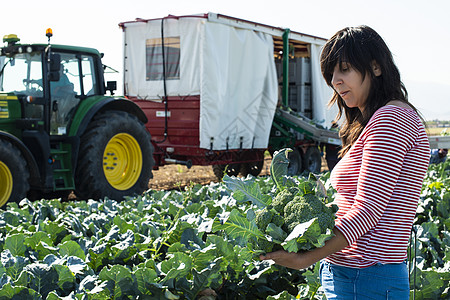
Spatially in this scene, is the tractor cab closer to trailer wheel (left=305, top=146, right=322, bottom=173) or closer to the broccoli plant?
the broccoli plant

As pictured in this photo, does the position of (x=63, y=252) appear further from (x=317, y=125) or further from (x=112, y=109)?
(x=317, y=125)

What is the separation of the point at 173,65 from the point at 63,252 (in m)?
7.63

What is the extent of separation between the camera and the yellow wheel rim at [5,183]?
655cm

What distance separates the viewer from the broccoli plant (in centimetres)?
167

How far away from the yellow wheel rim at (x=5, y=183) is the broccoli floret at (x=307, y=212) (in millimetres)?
5629

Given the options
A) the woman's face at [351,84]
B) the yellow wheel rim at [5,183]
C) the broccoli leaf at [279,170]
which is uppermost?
the woman's face at [351,84]

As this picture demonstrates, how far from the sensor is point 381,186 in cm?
168

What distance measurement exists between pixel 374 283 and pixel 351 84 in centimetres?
73

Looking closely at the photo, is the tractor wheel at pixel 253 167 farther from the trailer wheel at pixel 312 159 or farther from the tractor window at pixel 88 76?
the tractor window at pixel 88 76

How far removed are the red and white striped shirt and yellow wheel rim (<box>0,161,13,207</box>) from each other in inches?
223

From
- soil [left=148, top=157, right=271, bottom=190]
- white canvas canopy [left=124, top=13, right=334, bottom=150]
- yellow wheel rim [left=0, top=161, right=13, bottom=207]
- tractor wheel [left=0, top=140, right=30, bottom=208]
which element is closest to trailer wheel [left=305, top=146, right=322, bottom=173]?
soil [left=148, top=157, right=271, bottom=190]

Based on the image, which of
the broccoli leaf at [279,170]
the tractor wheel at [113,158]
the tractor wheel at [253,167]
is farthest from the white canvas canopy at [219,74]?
the broccoli leaf at [279,170]

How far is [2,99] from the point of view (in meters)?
7.19

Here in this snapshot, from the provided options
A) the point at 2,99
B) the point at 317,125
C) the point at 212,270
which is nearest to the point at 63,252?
Result: the point at 212,270
